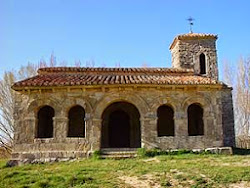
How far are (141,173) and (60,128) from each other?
5.02m

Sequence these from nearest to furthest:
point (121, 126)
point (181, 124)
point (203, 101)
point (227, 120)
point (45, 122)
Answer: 1. point (181, 124)
2. point (203, 101)
3. point (45, 122)
4. point (121, 126)
5. point (227, 120)

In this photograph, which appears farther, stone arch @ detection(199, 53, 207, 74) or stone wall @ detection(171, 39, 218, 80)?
stone arch @ detection(199, 53, 207, 74)

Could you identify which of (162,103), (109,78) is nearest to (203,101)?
(162,103)

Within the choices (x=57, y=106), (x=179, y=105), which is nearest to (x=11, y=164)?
(x=57, y=106)

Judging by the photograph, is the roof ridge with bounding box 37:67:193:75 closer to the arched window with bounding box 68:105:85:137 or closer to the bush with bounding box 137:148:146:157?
the arched window with bounding box 68:105:85:137

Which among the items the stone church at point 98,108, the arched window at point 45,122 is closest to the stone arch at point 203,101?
the stone church at point 98,108

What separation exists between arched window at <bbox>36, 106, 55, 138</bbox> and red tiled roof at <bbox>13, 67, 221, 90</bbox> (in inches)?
64.5

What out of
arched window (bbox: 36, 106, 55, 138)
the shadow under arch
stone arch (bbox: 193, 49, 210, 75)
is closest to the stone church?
arched window (bbox: 36, 106, 55, 138)

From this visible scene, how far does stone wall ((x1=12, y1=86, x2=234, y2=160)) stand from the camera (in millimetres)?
12875

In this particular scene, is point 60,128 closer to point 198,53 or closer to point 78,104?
point 78,104

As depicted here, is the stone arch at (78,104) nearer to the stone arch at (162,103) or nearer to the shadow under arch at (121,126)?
the shadow under arch at (121,126)

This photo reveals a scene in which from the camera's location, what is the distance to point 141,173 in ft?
30.6

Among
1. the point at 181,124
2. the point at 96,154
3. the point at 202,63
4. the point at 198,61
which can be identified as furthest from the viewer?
the point at 202,63

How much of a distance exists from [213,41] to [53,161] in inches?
440
